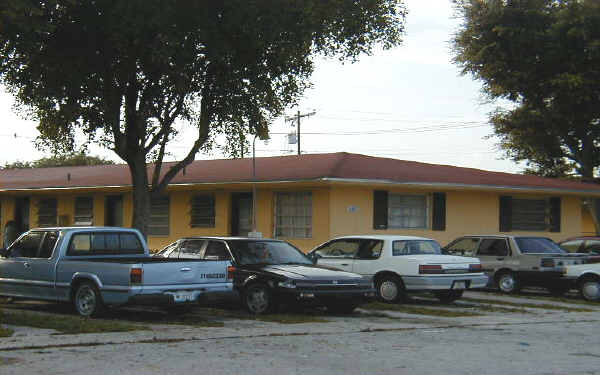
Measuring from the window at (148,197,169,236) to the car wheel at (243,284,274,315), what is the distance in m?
15.1

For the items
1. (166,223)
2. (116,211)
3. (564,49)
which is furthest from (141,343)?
(564,49)

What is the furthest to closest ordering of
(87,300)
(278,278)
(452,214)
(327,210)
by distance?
(452,214) < (327,210) < (278,278) < (87,300)

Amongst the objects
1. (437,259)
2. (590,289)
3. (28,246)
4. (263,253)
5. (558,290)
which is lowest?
(558,290)

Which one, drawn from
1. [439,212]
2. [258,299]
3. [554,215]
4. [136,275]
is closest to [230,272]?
[258,299]

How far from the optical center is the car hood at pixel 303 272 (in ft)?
48.2

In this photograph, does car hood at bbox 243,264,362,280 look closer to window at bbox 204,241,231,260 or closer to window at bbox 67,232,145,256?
window at bbox 204,241,231,260

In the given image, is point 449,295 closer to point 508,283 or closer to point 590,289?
point 508,283

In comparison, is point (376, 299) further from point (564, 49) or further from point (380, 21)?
point (564, 49)

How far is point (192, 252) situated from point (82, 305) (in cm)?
311

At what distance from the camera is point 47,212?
109 ft

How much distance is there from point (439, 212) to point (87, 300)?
53.1 ft

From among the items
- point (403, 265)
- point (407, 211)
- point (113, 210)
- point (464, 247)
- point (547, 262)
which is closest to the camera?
point (403, 265)

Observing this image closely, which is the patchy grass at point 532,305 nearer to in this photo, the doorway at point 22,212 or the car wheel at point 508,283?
the car wheel at point 508,283

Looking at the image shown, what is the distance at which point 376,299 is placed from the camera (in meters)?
17.9
